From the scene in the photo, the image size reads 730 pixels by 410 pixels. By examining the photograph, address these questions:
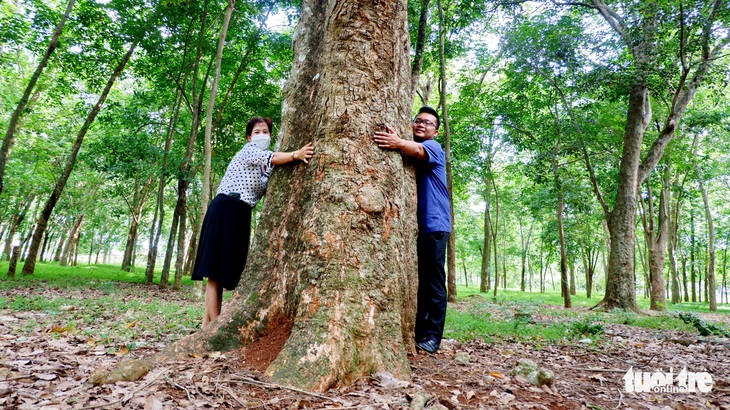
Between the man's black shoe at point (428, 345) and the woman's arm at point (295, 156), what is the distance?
1.98 metres

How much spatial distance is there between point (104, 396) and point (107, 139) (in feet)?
41.8

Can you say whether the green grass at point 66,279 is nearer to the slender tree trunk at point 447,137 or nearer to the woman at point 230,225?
the woman at point 230,225

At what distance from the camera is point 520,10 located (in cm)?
1300

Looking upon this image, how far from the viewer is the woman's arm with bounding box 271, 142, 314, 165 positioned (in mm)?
3232

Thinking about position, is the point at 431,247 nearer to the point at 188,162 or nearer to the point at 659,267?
the point at 188,162

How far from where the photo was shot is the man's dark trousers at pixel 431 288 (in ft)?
11.9

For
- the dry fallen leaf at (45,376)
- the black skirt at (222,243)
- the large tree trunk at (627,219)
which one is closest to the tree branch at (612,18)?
the large tree trunk at (627,219)

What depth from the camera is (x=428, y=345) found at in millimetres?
3555

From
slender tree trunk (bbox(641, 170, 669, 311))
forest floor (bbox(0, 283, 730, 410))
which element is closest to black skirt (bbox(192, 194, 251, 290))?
forest floor (bbox(0, 283, 730, 410))

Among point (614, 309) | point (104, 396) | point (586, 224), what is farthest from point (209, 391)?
point (586, 224)

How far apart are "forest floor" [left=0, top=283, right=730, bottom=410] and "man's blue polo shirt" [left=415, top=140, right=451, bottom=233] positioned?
3.97 ft

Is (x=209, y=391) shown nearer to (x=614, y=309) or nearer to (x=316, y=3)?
(x=316, y=3)

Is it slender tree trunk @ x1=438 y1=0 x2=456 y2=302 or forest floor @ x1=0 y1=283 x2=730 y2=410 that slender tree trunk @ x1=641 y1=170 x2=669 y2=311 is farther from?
forest floor @ x1=0 y1=283 x2=730 y2=410

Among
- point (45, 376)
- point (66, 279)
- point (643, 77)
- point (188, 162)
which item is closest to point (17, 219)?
point (66, 279)
